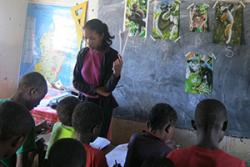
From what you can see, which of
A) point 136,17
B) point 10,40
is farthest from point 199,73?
point 10,40

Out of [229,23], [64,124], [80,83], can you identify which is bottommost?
[64,124]

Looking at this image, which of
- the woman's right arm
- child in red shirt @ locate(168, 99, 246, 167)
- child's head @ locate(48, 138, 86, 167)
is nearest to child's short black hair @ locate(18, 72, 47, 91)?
child's head @ locate(48, 138, 86, 167)

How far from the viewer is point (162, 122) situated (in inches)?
81.7

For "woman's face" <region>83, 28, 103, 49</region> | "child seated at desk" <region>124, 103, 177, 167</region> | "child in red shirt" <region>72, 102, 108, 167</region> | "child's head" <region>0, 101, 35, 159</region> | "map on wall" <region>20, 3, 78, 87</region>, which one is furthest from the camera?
"map on wall" <region>20, 3, 78, 87</region>

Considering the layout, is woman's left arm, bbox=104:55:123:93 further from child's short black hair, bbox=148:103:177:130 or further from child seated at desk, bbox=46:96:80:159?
child's short black hair, bbox=148:103:177:130

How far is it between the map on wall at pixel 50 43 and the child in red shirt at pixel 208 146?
110 inches

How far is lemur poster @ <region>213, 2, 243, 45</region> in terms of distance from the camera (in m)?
3.33

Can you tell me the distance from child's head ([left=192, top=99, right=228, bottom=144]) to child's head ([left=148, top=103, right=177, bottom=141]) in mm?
338

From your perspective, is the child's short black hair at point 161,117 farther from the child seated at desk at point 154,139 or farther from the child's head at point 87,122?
the child's head at point 87,122

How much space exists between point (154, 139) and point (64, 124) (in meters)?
0.60

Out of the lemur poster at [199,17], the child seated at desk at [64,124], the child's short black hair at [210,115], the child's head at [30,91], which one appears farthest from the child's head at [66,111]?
the lemur poster at [199,17]

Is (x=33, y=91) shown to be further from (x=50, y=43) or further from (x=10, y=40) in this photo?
(x=10, y=40)

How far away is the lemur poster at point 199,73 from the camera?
11.4 ft

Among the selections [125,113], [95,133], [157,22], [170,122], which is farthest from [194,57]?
[95,133]
